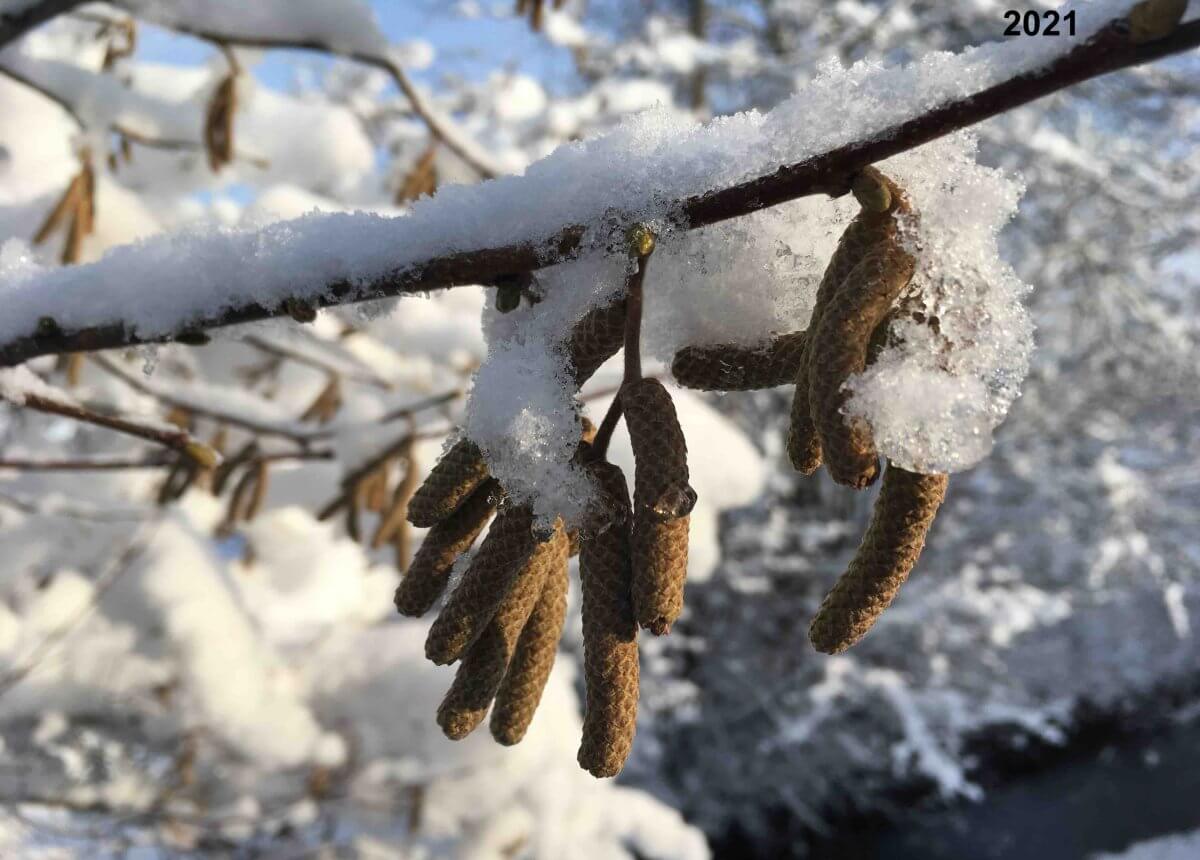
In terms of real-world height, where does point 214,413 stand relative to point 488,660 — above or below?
below

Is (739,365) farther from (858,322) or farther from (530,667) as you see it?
(530,667)

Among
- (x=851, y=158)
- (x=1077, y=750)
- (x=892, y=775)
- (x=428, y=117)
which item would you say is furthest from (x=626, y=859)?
(x=1077, y=750)

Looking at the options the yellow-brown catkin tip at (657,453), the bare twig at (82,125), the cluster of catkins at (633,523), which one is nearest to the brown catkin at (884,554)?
the cluster of catkins at (633,523)

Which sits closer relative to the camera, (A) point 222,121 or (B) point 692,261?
(B) point 692,261

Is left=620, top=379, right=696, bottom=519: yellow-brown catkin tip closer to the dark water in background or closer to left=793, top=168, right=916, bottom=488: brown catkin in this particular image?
left=793, top=168, right=916, bottom=488: brown catkin

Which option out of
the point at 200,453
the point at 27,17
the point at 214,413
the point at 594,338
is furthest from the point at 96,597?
the point at 594,338

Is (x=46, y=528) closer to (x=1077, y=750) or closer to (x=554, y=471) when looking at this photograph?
(x=554, y=471)

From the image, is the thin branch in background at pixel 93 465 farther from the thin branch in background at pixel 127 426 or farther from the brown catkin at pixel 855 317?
the brown catkin at pixel 855 317
